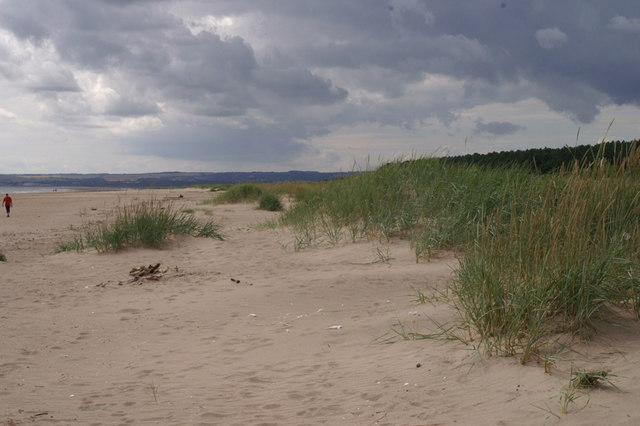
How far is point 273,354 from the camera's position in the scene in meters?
5.52

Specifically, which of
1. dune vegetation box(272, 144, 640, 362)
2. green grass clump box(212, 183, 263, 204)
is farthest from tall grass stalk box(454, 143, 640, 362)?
green grass clump box(212, 183, 263, 204)

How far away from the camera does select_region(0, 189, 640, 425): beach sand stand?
378cm

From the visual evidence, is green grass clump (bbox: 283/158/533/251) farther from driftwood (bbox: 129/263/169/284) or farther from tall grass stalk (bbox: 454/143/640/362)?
tall grass stalk (bbox: 454/143/640/362)

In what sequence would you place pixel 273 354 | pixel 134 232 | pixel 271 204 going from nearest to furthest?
1. pixel 273 354
2. pixel 134 232
3. pixel 271 204

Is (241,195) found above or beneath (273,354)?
above

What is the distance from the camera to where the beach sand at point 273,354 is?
3783 millimetres

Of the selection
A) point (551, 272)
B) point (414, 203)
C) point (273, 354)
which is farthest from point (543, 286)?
point (414, 203)

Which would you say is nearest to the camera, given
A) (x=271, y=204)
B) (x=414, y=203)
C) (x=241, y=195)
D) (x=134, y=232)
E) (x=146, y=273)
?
(x=146, y=273)

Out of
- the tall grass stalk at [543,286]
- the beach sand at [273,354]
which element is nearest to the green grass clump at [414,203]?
the beach sand at [273,354]

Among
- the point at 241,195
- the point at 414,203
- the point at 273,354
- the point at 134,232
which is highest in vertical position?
the point at 414,203

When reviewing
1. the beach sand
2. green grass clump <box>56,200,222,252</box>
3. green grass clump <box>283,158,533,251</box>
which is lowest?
the beach sand

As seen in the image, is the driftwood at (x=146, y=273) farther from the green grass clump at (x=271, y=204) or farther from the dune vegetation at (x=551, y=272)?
the green grass clump at (x=271, y=204)

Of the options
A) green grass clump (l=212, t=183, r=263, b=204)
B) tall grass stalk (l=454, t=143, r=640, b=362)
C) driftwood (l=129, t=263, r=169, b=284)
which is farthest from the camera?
green grass clump (l=212, t=183, r=263, b=204)

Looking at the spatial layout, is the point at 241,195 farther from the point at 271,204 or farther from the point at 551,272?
the point at 551,272
